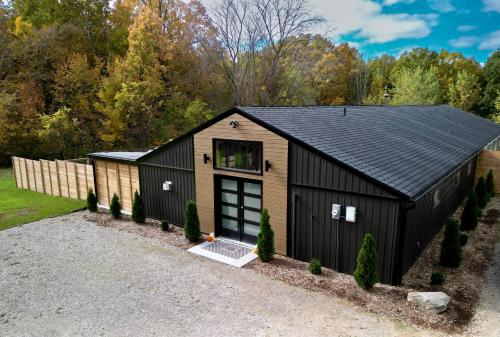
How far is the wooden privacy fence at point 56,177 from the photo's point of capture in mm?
14523

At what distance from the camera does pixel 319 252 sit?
8531mm

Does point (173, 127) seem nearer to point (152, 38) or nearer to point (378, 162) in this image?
point (152, 38)

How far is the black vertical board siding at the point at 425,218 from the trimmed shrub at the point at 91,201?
11.2 metres

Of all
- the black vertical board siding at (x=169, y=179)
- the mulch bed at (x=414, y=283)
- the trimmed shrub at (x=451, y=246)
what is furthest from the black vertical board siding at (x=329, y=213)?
the black vertical board siding at (x=169, y=179)

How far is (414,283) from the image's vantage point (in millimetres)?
7793

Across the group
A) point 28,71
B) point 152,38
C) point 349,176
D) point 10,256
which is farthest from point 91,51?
point 349,176

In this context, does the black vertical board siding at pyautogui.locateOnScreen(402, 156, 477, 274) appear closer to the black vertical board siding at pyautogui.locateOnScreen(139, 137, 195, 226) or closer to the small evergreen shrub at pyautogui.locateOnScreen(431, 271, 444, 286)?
the small evergreen shrub at pyautogui.locateOnScreen(431, 271, 444, 286)

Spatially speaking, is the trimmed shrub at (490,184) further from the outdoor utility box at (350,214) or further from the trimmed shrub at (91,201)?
the trimmed shrub at (91,201)

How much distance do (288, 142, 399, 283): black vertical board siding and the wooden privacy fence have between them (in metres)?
9.57

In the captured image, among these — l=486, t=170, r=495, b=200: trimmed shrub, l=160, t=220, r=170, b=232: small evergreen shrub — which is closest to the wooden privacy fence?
l=160, t=220, r=170, b=232: small evergreen shrub

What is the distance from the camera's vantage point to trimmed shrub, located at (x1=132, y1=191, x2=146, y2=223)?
39.2 ft

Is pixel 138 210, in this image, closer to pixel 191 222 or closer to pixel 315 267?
pixel 191 222

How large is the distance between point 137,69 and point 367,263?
2099cm

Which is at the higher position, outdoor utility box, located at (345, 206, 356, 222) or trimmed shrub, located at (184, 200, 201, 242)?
outdoor utility box, located at (345, 206, 356, 222)
